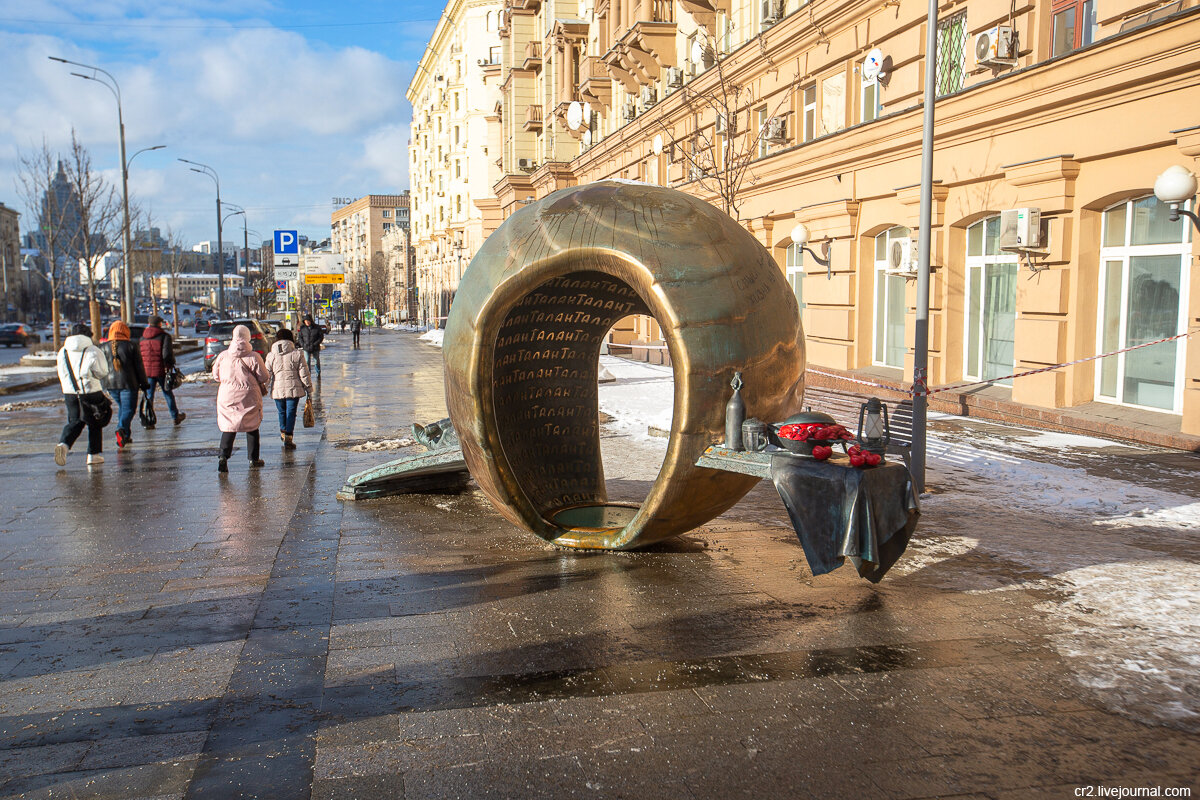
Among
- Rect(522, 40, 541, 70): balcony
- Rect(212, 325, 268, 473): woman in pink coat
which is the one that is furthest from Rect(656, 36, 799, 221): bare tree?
Rect(522, 40, 541, 70): balcony

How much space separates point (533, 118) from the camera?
1796 inches

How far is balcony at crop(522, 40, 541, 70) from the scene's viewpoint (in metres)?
44.9

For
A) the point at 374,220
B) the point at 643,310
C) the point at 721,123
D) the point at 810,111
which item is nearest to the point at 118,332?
the point at 643,310

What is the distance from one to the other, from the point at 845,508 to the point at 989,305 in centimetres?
1076

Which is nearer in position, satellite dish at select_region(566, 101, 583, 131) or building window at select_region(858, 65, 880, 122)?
building window at select_region(858, 65, 880, 122)

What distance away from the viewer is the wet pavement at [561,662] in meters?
3.69

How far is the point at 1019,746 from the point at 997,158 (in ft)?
38.3

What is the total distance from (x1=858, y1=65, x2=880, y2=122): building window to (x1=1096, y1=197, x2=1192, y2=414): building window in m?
5.83

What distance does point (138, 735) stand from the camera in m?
4.05

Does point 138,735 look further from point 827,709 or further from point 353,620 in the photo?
point 827,709

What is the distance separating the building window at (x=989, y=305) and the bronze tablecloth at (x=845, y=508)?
9.40m

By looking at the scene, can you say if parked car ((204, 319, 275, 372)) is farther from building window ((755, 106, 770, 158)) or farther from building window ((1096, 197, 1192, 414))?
building window ((1096, 197, 1192, 414))

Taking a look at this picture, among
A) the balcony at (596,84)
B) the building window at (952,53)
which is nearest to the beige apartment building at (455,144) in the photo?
the balcony at (596,84)

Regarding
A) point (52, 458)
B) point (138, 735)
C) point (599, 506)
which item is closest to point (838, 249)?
point (599, 506)
